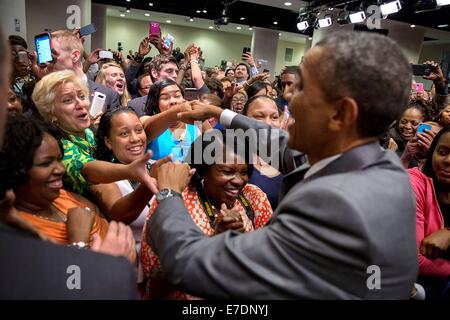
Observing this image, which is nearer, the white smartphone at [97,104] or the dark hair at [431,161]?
the dark hair at [431,161]

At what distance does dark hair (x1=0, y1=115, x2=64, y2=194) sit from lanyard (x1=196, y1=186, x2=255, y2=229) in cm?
64

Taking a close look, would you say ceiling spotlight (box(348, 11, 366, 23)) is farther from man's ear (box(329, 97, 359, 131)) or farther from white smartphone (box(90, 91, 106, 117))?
man's ear (box(329, 97, 359, 131))

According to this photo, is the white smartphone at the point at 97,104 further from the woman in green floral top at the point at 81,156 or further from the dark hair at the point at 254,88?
the dark hair at the point at 254,88

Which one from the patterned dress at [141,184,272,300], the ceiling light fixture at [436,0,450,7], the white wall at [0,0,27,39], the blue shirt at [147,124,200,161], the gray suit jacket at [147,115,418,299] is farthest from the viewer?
the ceiling light fixture at [436,0,450,7]

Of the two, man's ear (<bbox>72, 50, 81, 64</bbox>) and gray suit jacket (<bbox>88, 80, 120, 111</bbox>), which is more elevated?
man's ear (<bbox>72, 50, 81, 64</bbox>)

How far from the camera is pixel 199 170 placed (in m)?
1.56

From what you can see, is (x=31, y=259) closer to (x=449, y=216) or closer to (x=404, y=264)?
(x=404, y=264)

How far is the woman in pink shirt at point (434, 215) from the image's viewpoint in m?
1.49

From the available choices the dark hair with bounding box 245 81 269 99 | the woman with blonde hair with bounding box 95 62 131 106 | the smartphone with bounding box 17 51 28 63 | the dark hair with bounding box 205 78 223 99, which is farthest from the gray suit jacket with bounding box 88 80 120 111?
the dark hair with bounding box 245 81 269 99

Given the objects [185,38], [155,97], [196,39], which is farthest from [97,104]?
[196,39]

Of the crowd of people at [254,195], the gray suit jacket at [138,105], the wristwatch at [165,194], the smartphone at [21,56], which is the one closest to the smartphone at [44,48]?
the smartphone at [21,56]

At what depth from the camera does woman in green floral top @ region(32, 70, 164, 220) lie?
4.46ft

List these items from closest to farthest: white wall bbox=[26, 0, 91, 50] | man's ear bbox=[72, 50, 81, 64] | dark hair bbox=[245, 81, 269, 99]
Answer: man's ear bbox=[72, 50, 81, 64] < dark hair bbox=[245, 81, 269, 99] < white wall bbox=[26, 0, 91, 50]
